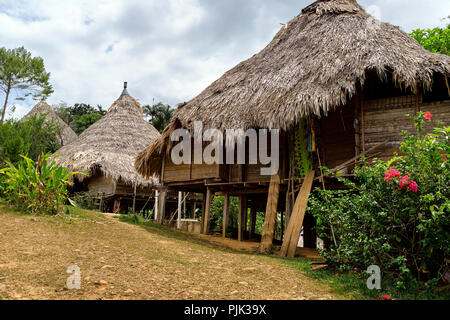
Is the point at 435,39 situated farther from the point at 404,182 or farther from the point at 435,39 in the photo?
the point at 404,182

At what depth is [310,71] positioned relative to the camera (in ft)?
27.7

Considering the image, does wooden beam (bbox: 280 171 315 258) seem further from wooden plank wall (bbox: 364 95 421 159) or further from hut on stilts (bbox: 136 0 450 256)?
wooden plank wall (bbox: 364 95 421 159)

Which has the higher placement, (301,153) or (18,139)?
(18,139)

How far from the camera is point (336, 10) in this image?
1065 centimetres

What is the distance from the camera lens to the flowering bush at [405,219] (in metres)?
3.96

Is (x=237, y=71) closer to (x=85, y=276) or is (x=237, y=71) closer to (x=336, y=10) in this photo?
(x=336, y=10)

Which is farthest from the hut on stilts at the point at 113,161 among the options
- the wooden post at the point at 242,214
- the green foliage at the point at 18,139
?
the wooden post at the point at 242,214

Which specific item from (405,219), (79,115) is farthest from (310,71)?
(79,115)

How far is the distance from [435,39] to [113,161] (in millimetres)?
14042

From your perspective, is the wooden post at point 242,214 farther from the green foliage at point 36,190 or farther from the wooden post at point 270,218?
the green foliage at point 36,190

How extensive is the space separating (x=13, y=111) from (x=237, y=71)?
469 inches

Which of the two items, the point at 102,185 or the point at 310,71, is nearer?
the point at 310,71

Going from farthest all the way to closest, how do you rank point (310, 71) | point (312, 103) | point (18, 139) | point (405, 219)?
point (18, 139) < point (310, 71) < point (312, 103) < point (405, 219)

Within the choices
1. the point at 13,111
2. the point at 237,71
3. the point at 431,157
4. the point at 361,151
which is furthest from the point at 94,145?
the point at 431,157
